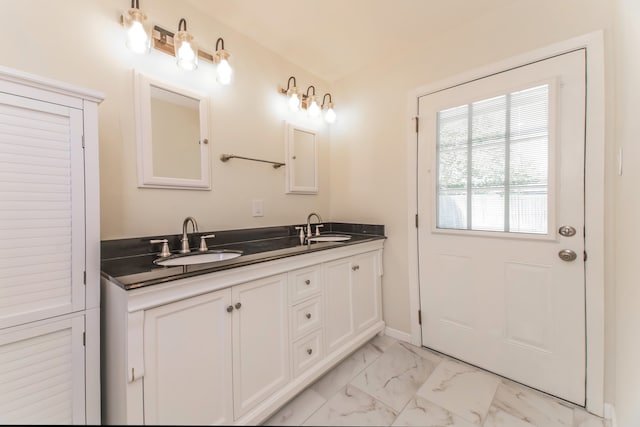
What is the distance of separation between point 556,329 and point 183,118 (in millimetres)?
2367

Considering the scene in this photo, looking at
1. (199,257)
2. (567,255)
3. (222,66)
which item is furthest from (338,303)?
(222,66)

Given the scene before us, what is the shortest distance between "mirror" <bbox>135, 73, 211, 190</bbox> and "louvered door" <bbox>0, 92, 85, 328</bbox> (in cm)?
42

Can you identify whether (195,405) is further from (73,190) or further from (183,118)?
(183,118)

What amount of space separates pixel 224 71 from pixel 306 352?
170cm

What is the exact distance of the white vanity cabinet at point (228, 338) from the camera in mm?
892

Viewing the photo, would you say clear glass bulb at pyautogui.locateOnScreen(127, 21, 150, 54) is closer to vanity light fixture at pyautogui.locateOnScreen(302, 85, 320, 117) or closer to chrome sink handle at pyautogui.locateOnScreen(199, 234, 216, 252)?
chrome sink handle at pyautogui.locateOnScreen(199, 234, 216, 252)

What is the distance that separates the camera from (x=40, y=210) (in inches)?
36.8

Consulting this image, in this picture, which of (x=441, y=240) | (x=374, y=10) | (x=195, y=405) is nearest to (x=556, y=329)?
(x=441, y=240)

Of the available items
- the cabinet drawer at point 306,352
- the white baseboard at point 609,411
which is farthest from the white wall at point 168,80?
the white baseboard at point 609,411

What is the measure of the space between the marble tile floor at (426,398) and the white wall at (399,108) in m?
0.31

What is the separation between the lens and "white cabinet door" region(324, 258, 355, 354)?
5.55ft

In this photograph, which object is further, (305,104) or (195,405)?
(305,104)

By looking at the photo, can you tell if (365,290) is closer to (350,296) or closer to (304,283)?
(350,296)

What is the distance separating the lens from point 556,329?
148 centimetres
